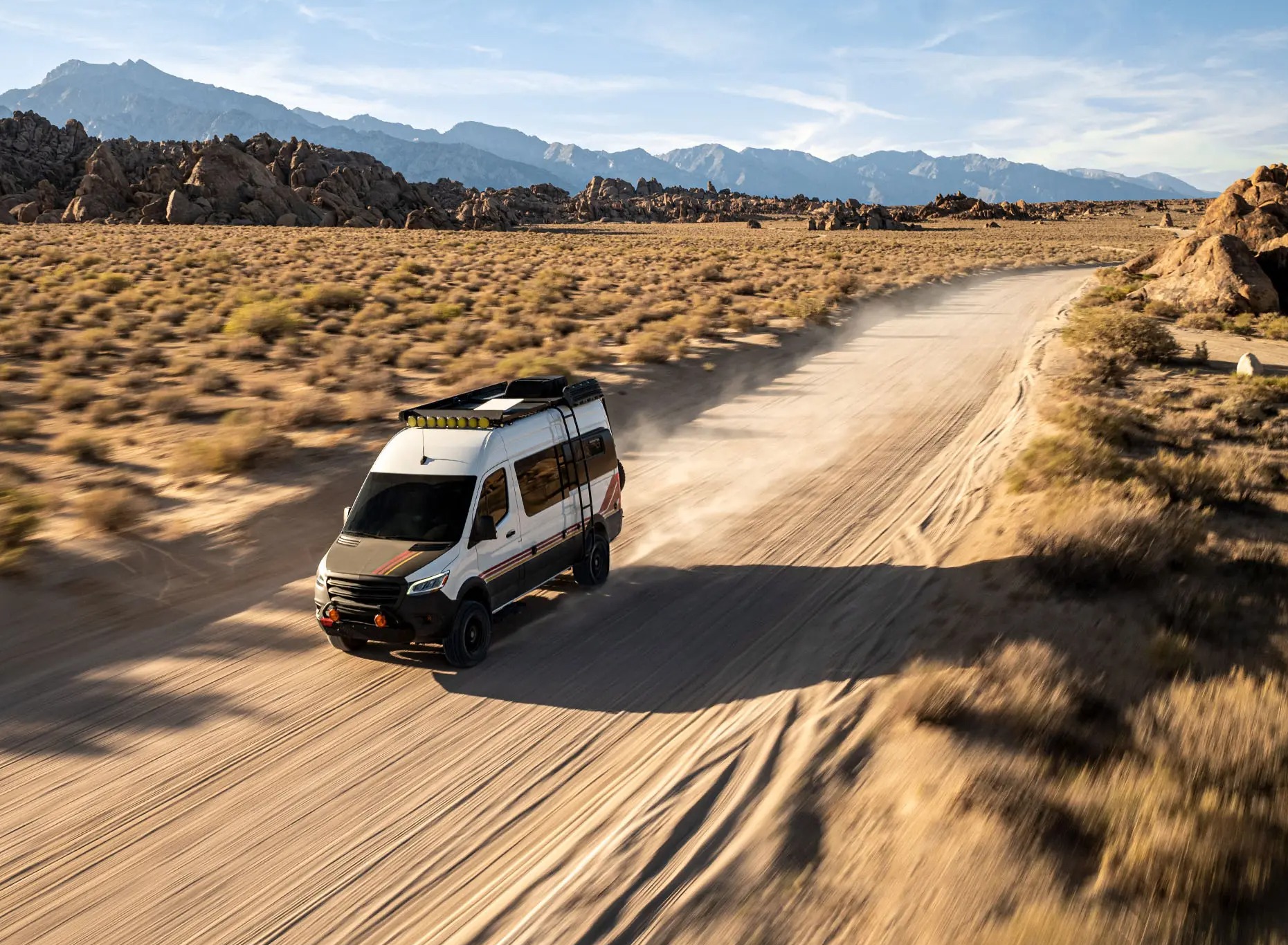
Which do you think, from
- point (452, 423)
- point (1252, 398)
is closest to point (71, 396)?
point (452, 423)

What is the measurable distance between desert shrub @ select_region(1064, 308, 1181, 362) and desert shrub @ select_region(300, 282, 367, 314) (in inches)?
844

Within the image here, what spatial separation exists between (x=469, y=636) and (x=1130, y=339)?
816 inches

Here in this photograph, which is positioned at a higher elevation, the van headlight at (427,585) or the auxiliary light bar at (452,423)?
the auxiliary light bar at (452,423)

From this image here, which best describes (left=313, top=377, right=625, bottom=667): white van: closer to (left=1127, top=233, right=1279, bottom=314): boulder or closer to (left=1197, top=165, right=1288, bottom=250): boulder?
(left=1127, top=233, right=1279, bottom=314): boulder

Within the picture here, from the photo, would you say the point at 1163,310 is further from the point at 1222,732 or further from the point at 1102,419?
the point at 1222,732

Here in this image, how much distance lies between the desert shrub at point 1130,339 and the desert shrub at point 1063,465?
10.7m

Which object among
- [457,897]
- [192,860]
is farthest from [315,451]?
[457,897]

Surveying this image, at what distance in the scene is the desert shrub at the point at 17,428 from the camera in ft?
47.0

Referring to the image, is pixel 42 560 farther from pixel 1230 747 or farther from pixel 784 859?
pixel 1230 747

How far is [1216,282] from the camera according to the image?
31.1m

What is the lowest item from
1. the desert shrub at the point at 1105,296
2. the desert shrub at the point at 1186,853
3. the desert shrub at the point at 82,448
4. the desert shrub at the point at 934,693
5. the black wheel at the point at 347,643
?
the black wheel at the point at 347,643


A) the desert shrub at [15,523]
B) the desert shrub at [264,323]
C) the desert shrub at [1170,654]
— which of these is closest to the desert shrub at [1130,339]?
the desert shrub at [1170,654]

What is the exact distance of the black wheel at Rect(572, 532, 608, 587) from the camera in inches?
377

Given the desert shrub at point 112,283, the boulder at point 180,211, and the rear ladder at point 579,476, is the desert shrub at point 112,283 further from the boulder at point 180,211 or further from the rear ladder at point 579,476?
the boulder at point 180,211
